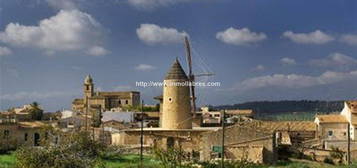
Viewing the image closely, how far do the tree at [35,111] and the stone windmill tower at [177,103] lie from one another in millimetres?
27701

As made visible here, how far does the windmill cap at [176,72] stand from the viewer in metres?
33.8

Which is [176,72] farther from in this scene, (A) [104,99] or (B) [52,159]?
(A) [104,99]

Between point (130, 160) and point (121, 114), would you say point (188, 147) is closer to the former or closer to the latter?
point (130, 160)

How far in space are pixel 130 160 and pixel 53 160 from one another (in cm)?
1038

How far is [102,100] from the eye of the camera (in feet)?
240

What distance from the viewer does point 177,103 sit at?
33312mm

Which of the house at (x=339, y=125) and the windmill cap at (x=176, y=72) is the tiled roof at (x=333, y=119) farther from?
the windmill cap at (x=176, y=72)

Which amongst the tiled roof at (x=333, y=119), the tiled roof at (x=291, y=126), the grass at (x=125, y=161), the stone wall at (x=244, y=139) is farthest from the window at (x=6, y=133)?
the tiled roof at (x=333, y=119)

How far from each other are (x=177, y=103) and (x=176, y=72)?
2.02m

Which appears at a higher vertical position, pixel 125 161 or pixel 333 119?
pixel 333 119

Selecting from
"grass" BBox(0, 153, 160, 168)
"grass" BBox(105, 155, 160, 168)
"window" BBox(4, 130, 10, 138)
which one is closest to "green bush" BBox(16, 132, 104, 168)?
"grass" BBox(0, 153, 160, 168)

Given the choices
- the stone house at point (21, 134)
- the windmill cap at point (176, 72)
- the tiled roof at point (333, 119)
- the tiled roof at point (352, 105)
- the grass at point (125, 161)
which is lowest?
the grass at point (125, 161)

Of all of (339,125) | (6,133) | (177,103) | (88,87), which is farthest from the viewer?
(88,87)

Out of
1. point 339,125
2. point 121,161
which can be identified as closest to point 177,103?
point 121,161
